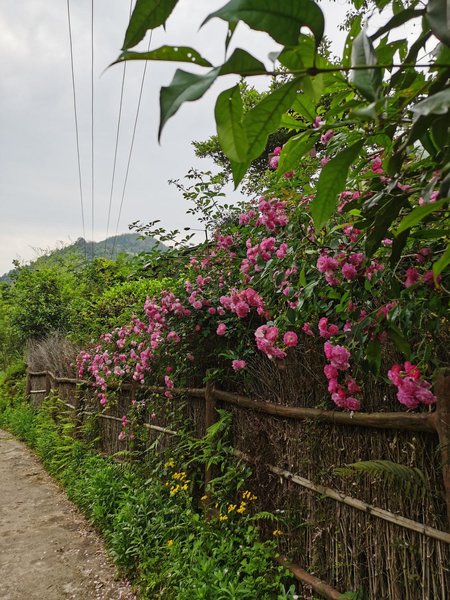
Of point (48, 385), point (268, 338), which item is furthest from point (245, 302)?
point (48, 385)

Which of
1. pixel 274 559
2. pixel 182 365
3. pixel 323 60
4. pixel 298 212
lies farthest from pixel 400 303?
pixel 182 365

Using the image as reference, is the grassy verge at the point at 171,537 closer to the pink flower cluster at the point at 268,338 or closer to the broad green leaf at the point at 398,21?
the pink flower cluster at the point at 268,338

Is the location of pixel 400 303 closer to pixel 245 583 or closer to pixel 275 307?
pixel 275 307

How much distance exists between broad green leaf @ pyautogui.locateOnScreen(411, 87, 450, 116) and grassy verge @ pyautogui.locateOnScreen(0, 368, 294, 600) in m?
2.69

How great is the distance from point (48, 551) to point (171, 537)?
4.92ft

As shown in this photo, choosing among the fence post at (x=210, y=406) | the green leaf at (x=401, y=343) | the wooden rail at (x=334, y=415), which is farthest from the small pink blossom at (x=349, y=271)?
the fence post at (x=210, y=406)

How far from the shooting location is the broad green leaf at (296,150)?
0.71 m

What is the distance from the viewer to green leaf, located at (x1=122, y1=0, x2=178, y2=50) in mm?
414

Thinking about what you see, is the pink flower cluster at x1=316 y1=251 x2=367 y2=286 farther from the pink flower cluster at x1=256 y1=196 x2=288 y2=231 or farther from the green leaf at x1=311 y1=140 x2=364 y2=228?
the green leaf at x1=311 y1=140 x2=364 y2=228

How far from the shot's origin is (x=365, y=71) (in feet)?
1.49

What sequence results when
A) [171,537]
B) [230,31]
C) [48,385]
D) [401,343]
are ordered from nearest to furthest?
[230,31]
[401,343]
[171,537]
[48,385]

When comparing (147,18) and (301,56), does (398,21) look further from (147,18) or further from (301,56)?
(147,18)

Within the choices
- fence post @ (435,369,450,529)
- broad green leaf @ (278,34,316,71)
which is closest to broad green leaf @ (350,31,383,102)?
broad green leaf @ (278,34,316,71)

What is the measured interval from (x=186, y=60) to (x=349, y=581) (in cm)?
247
